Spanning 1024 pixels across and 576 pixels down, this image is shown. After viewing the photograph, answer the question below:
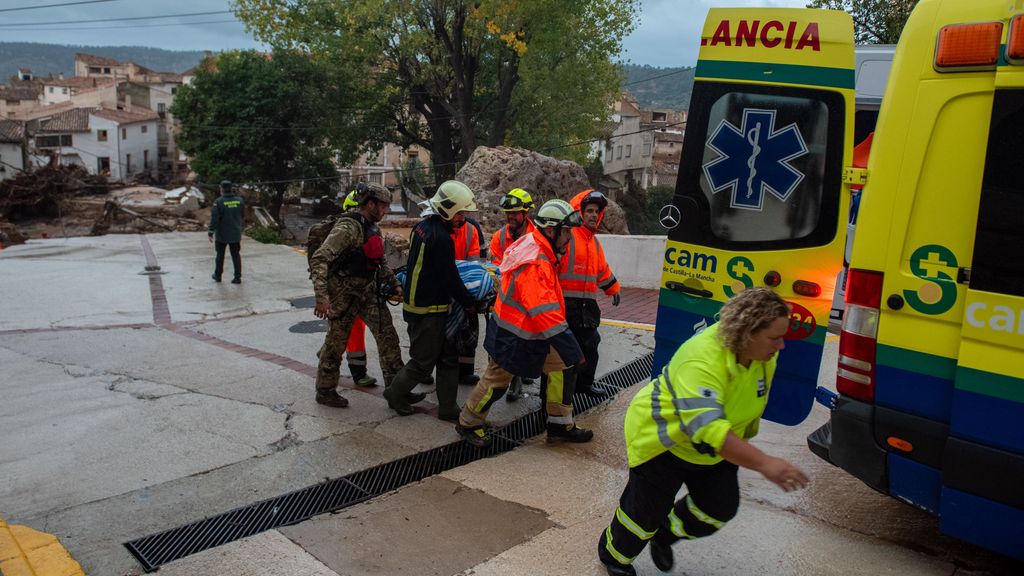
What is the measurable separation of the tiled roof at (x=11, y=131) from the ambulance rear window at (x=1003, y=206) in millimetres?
54174

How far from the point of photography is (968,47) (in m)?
3.21

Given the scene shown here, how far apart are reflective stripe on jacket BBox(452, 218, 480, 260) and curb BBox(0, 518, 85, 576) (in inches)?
137

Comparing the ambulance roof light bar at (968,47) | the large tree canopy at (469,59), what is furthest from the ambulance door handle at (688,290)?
the large tree canopy at (469,59)

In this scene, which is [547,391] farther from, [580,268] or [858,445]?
[858,445]

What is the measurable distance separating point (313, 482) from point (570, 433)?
1.76 m

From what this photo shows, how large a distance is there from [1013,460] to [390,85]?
28.9 metres

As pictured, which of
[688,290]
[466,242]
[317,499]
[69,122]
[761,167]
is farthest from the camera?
[69,122]

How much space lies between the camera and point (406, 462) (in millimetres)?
4895

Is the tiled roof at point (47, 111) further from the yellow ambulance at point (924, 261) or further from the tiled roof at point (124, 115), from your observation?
the yellow ambulance at point (924, 261)

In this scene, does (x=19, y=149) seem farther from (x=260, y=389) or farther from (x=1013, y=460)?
(x=1013, y=460)

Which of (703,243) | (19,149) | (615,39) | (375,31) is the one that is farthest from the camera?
(19,149)

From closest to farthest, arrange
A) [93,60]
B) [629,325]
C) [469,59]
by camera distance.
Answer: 1. [629,325]
2. [469,59]
3. [93,60]

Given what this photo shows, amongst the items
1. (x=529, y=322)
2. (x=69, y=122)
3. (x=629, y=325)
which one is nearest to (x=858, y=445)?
(x=529, y=322)

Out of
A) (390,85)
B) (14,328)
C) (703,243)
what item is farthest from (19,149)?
(703,243)
